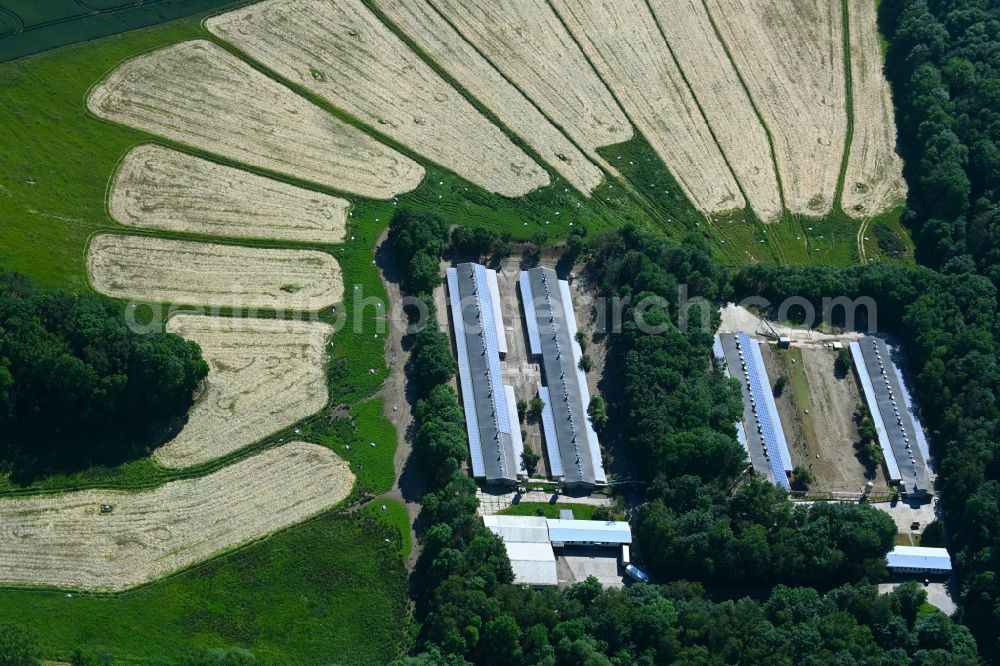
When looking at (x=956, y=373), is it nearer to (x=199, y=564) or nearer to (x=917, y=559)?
(x=917, y=559)

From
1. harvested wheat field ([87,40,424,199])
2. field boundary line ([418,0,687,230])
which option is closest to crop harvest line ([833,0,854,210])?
field boundary line ([418,0,687,230])

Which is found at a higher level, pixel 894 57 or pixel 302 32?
pixel 302 32

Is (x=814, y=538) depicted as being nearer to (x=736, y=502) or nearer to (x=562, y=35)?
(x=736, y=502)

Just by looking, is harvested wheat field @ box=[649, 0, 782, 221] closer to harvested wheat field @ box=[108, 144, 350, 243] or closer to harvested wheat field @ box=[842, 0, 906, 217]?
harvested wheat field @ box=[842, 0, 906, 217]

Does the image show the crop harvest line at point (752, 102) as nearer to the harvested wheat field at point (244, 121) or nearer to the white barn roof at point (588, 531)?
the harvested wheat field at point (244, 121)

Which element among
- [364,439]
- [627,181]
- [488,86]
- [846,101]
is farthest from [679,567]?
[846,101]

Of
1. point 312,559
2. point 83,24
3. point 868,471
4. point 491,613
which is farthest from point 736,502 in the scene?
point 83,24
